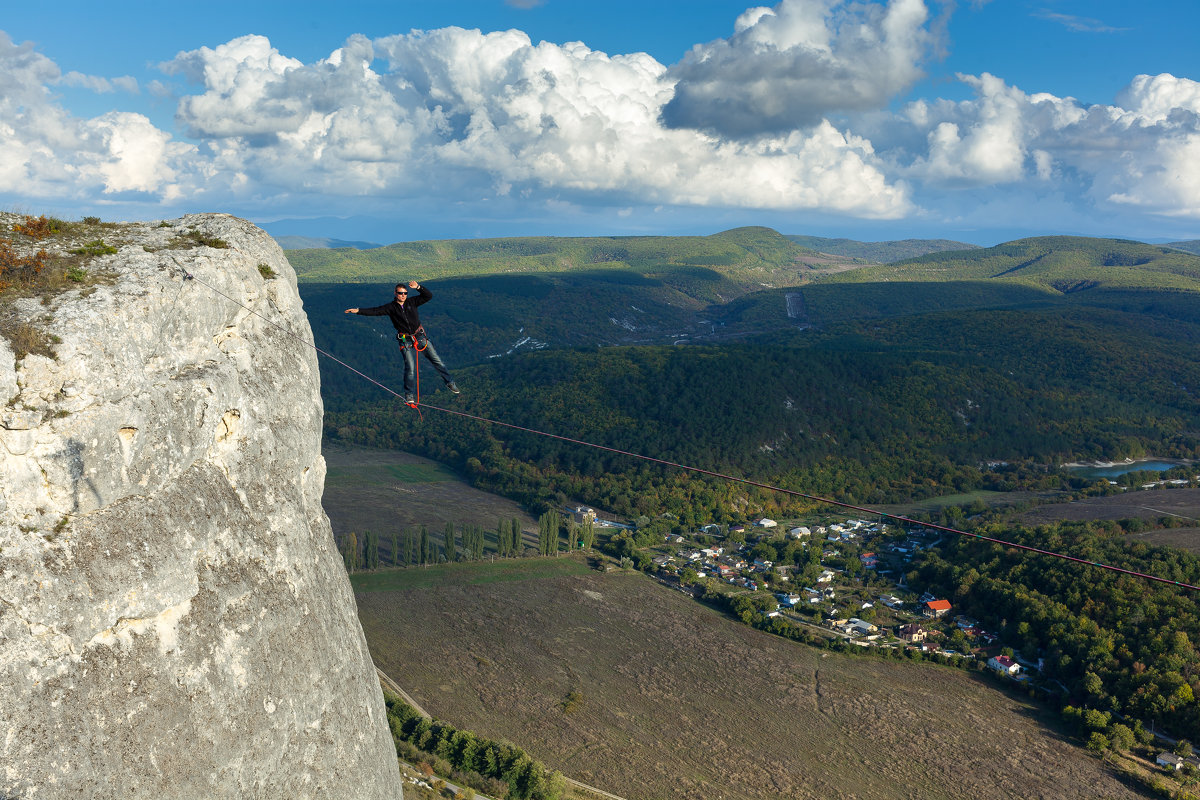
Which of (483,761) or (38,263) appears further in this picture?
(483,761)

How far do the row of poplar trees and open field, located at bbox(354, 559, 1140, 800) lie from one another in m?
6.60

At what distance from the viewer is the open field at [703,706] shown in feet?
125

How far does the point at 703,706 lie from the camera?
4481cm

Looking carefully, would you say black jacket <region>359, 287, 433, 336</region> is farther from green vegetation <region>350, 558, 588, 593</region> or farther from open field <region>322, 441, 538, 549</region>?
open field <region>322, 441, 538, 549</region>

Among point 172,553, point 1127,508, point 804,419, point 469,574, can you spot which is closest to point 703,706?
point 469,574

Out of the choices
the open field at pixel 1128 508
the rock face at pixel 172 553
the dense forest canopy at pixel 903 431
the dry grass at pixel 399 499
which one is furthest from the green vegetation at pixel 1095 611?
the rock face at pixel 172 553

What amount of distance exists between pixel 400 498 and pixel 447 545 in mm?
20773

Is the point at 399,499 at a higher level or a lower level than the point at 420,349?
lower

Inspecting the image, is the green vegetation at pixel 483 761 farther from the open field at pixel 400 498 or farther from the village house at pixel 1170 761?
the open field at pixel 400 498

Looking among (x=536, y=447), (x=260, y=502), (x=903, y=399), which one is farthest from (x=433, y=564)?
(x=903, y=399)

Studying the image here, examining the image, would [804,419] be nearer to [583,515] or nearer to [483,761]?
[583,515]

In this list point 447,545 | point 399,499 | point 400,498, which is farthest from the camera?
point 400,498

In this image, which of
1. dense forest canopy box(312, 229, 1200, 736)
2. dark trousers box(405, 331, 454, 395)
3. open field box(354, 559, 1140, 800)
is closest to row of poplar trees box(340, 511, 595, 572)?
open field box(354, 559, 1140, 800)

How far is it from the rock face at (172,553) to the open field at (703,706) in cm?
2315
